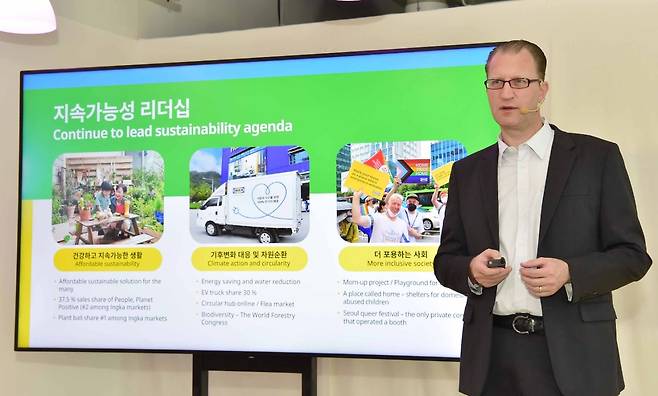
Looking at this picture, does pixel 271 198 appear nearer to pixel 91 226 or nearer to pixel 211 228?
pixel 211 228

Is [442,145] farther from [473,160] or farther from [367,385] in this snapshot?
[367,385]

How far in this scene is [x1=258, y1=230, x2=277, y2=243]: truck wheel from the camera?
3154mm

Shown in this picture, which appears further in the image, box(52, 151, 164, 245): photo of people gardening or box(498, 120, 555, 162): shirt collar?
box(52, 151, 164, 245): photo of people gardening

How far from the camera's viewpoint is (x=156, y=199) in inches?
129

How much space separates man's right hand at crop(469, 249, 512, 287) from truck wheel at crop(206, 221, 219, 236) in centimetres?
145

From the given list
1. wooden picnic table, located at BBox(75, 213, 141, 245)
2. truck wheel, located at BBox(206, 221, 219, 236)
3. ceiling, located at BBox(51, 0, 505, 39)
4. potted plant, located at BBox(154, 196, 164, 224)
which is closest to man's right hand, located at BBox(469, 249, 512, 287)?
truck wheel, located at BBox(206, 221, 219, 236)

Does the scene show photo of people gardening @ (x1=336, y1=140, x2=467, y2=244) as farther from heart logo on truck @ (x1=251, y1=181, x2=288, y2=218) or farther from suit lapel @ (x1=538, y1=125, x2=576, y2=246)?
suit lapel @ (x1=538, y1=125, x2=576, y2=246)

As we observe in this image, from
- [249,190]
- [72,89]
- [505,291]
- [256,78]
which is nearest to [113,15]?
[72,89]

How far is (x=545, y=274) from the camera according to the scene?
1877mm

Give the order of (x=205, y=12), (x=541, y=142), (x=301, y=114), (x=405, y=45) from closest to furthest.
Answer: (x=541, y=142), (x=301, y=114), (x=405, y=45), (x=205, y=12)

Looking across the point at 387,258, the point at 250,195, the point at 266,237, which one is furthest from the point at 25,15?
the point at 387,258

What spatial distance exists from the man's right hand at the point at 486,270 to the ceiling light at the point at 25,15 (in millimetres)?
1703

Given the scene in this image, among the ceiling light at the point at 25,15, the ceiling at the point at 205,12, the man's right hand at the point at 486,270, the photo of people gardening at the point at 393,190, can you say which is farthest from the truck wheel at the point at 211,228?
the man's right hand at the point at 486,270

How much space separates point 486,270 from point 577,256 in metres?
0.24
